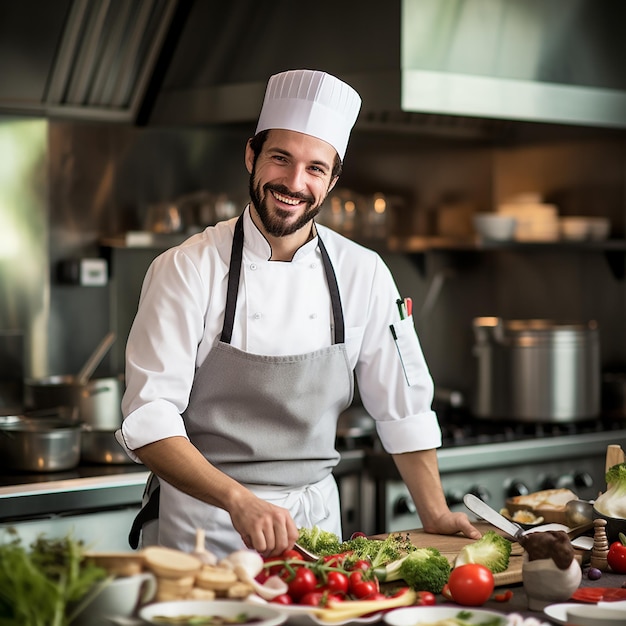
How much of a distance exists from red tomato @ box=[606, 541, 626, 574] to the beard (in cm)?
94

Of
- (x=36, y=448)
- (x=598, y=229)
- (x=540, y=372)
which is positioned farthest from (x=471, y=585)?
(x=598, y=229)

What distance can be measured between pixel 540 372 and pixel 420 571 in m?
2.14

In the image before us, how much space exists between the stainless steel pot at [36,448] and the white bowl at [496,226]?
6.10 ft

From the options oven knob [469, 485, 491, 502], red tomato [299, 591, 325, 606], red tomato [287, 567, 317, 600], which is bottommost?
oven knob [469, 485, 491, 502]

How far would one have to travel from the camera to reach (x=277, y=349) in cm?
244

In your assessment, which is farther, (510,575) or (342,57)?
(342,57)

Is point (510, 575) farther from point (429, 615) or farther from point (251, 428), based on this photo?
point (251, 428)

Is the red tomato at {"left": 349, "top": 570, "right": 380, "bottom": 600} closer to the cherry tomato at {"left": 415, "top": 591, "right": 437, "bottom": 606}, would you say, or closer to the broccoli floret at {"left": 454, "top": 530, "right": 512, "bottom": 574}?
the cherry tomato at {"left": 415, "top": 591, "right": 437, "bottom": 606}

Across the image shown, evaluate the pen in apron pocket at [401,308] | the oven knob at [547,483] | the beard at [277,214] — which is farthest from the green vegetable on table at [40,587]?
the oven knob at [547,483]

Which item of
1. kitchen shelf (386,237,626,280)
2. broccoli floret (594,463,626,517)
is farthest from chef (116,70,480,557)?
kitchen shelf (386,237,626,280)

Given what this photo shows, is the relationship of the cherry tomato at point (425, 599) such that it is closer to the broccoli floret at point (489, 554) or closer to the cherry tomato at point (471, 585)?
the cherry tomato at point (471, 585)

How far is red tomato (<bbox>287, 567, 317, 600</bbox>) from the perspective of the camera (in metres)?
1.73

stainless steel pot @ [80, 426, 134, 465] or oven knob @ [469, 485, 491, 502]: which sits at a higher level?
Answer: stainless steel pot @ [80, 426, 134, 465]

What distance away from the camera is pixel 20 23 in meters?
3.52
